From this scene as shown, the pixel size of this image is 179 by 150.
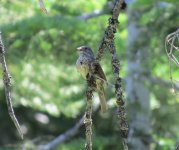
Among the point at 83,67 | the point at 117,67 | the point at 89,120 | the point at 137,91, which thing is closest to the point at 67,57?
the point at 137,91

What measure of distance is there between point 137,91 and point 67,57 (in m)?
1.70

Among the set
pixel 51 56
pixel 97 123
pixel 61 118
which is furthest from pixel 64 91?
pixel 61 118

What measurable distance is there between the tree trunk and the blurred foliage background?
14cm

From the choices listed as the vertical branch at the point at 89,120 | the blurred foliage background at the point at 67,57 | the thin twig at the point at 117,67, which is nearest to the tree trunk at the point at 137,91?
the blurred foliage background at the point at 67,57

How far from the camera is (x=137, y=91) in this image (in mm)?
11531

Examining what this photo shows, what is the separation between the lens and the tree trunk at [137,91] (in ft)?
33.8

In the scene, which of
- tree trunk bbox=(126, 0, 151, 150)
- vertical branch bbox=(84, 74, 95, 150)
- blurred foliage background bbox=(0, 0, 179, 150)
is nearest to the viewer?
vertical branch bbox=(84, 74, 95, 150)

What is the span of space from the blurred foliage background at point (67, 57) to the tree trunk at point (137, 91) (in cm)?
14

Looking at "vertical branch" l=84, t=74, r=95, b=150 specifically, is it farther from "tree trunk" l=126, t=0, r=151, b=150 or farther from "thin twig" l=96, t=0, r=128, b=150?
"tree trunk" l=126, t=0, r=151, b=150

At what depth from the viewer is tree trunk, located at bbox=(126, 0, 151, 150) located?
33.8 ft

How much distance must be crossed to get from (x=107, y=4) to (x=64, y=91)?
1627 millimetres

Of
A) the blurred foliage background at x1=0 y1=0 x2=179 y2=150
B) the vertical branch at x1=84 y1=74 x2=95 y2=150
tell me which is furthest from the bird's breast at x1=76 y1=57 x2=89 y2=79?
the blurred foliage background at x1=0 y1=0 x2=179 y2=150

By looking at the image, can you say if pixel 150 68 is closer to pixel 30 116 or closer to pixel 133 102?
pixel 133 102

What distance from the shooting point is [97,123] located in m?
13.1
